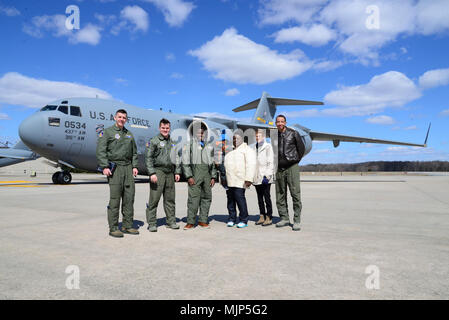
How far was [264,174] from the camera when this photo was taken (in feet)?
19.6

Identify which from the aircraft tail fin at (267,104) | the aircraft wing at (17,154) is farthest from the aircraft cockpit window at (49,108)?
the aircraft wing at (17,154)

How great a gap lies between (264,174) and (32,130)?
37.0 ft

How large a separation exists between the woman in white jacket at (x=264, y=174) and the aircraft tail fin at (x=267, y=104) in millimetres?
17598

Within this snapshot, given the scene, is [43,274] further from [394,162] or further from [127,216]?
[394,162]

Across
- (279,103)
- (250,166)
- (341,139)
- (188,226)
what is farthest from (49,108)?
(341,139)

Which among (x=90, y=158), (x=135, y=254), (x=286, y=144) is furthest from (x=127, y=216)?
(x=90, y=158)

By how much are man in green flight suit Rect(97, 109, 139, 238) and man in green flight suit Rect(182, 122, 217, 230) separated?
102 cm

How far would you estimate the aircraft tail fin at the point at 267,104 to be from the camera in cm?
2352

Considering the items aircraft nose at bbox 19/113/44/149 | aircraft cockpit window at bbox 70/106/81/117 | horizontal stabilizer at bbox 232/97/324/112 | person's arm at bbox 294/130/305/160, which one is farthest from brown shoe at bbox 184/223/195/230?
horizontal stabilizer at bbox 232/97/324/112

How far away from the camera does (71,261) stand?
3414 millimetres

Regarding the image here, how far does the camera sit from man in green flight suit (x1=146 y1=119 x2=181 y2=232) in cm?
545

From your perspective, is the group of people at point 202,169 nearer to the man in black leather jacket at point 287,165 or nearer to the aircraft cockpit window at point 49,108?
the man in black leather jacket at point 287,165
